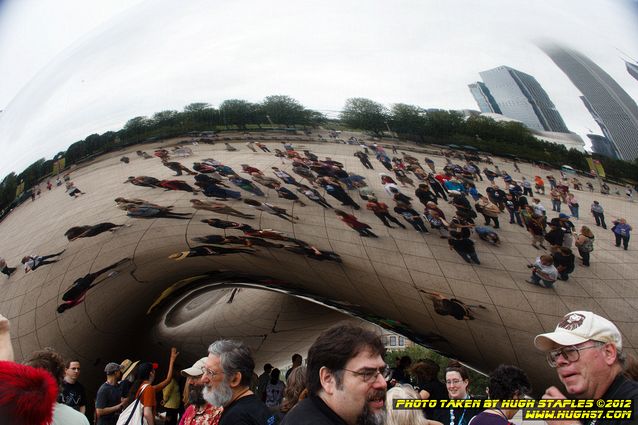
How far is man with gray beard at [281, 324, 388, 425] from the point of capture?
1913mm

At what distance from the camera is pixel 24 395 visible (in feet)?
5.54

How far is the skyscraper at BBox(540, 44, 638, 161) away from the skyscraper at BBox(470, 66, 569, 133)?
21 centimetres

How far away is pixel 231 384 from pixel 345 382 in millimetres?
1140

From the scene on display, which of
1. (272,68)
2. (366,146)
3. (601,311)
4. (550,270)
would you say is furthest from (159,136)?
(601,311)

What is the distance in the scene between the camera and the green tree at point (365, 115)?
3.74 m

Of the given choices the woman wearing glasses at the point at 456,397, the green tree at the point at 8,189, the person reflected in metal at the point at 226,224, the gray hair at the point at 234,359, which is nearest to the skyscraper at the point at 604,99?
the woman wearing glasses at the point at 456,397

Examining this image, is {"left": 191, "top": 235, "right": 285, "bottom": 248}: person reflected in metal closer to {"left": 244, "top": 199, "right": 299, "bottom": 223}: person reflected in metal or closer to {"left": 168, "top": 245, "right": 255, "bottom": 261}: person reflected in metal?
{"left": 168, "top": 245, "right": 255, "bottom": 261}: person reflected in metal

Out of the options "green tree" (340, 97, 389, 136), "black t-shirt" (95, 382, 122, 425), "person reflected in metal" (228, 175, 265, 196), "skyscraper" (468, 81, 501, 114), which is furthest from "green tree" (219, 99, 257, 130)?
"black t-shirt" (95, 382, 122, 425)

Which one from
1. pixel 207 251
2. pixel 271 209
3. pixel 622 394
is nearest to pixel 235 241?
pixel 207 251

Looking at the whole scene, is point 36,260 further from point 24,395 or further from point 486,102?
point 486,102

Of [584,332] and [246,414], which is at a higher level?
[584,332]

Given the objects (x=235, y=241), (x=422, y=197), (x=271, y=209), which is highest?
(x=271, y=209)

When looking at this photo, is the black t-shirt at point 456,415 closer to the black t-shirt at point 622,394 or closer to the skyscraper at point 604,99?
the black t-shirt at point 622,394

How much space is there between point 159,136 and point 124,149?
12.1 inches
